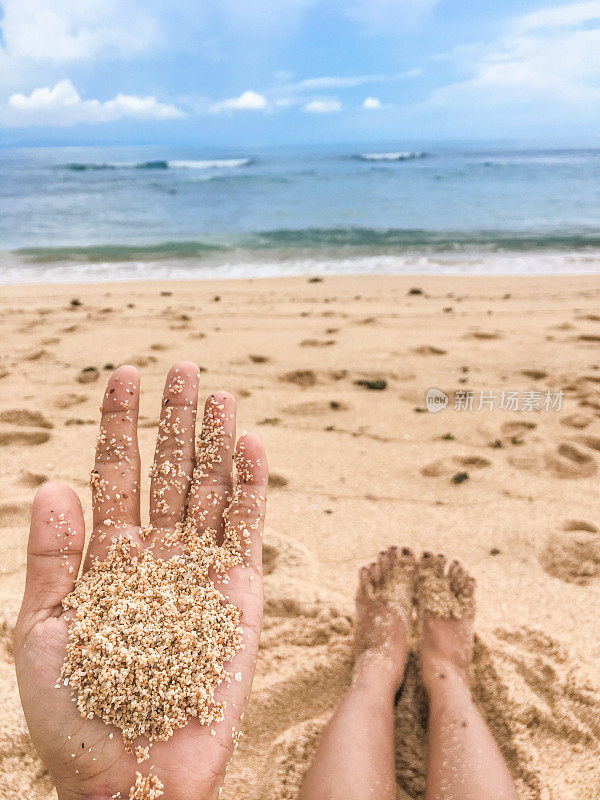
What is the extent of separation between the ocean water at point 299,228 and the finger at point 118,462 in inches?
282

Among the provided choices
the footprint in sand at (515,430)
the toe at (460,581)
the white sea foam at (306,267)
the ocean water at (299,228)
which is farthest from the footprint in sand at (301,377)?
the ocean water at (299,228)

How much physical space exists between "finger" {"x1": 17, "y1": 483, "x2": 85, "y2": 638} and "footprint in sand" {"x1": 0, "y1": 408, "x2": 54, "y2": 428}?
188 cm

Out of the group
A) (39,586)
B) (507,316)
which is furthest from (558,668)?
(507,316)

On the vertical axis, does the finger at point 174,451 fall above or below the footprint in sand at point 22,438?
above

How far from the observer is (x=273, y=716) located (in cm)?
179

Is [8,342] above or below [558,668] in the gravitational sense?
above

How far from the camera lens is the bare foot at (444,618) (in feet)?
6.26

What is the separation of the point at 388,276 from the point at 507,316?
3.04m

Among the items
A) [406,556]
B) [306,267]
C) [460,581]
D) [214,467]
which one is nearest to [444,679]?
[460,581]

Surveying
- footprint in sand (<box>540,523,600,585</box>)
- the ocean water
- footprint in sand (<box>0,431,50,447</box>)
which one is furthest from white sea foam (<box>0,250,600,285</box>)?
footprint in sand (<box>540,523,600,585</box>)

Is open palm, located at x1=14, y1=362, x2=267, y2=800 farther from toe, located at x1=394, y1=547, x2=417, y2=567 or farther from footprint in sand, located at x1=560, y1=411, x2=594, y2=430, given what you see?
footprint in sand, located at x1=560, y1=411, x2=594, y2=430

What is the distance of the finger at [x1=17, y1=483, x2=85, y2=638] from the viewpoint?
1.56 meters

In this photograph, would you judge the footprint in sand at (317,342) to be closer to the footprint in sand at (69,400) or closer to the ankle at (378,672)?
the footprint in sand at (69,400)

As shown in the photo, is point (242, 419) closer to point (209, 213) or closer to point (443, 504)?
point (443, 504)
